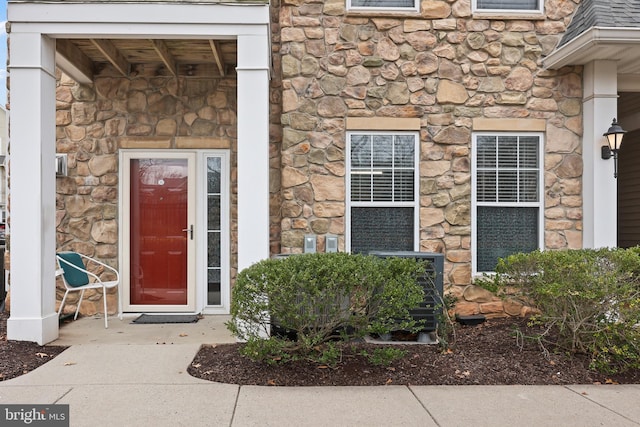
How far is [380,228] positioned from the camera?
5.80 meters

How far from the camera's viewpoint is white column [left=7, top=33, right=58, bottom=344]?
4.75 m

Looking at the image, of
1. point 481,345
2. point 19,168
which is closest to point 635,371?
point 481,345

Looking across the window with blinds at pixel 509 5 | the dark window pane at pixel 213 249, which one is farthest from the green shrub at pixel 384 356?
the window with blinds at pixel 509 5

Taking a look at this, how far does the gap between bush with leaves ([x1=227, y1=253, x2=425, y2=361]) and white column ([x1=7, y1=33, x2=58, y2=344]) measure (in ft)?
7.01

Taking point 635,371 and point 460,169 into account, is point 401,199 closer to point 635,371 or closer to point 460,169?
point 460,169

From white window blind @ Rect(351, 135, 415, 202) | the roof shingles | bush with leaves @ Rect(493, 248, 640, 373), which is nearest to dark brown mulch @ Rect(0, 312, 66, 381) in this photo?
white window blind @ Rect(351, 135, 415, 202)

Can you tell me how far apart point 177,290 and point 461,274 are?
3.49 metres

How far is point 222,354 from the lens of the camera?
4.50m

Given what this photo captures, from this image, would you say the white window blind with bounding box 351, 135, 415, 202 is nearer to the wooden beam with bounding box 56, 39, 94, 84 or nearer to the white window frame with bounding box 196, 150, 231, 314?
the white window frame with bounding box 196, 150, 231, 314

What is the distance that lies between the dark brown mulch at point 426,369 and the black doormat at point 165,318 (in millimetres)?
1311

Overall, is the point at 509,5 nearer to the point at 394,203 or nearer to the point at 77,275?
the point at 394,203

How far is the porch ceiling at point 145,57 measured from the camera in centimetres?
536

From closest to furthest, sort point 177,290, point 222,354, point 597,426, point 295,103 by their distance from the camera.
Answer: point 597,426 → point 222,354 → point 295,103 → point 177,290

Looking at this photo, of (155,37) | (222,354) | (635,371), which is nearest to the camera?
(635,371)
